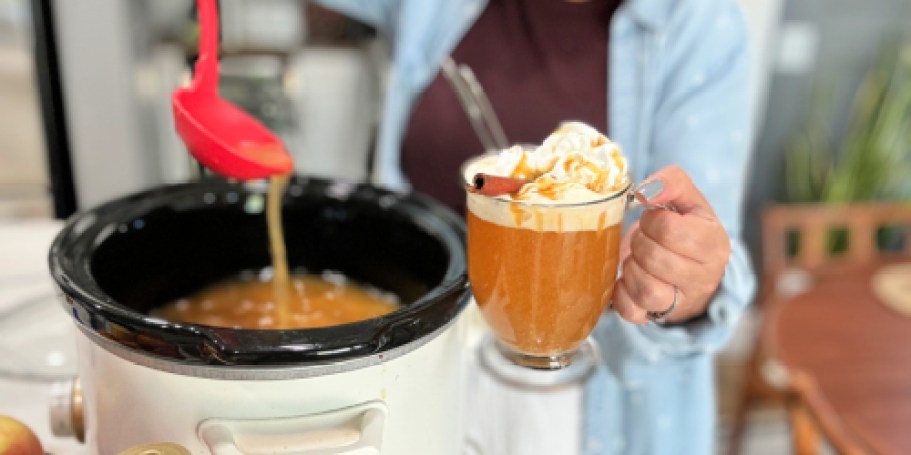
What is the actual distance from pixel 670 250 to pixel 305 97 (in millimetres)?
1621

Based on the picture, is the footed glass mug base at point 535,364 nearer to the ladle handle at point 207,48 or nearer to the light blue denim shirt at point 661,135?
the light blue denim shirt at point 661,135

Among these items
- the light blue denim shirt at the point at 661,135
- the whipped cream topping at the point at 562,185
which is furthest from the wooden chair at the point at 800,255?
the whipped cream topping at the point at 562,185

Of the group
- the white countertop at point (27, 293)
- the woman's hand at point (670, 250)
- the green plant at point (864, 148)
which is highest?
the woman's hand at point (670, 250)

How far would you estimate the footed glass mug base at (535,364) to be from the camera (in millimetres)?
645

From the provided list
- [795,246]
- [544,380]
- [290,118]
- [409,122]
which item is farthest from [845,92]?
[544,380]

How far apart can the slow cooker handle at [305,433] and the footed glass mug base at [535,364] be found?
138mm

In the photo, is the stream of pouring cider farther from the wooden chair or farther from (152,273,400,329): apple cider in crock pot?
the wooden chair

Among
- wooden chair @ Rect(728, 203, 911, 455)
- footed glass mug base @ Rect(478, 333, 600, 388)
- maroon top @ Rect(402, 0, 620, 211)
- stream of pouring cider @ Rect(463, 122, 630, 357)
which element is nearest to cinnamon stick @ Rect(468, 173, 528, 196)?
stream of pouring cider @ Rect(463, 122, 630, 357)

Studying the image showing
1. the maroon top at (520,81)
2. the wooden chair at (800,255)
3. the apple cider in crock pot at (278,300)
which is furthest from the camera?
the wooden chair at (800,255)

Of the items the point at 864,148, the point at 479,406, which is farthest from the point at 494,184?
the point at 864,148

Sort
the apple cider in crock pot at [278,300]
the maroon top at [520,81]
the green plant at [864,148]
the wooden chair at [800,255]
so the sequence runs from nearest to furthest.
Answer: the apple cider in crock pot at [278,300], the maroon top at [520,81], the wooden chair at [800,255], the green plant at [864,148]

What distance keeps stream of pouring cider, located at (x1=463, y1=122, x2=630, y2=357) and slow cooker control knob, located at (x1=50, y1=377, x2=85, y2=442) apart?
0.37 metres

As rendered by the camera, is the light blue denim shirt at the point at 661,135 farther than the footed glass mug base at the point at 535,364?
Yes

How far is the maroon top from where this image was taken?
3.51 ft
